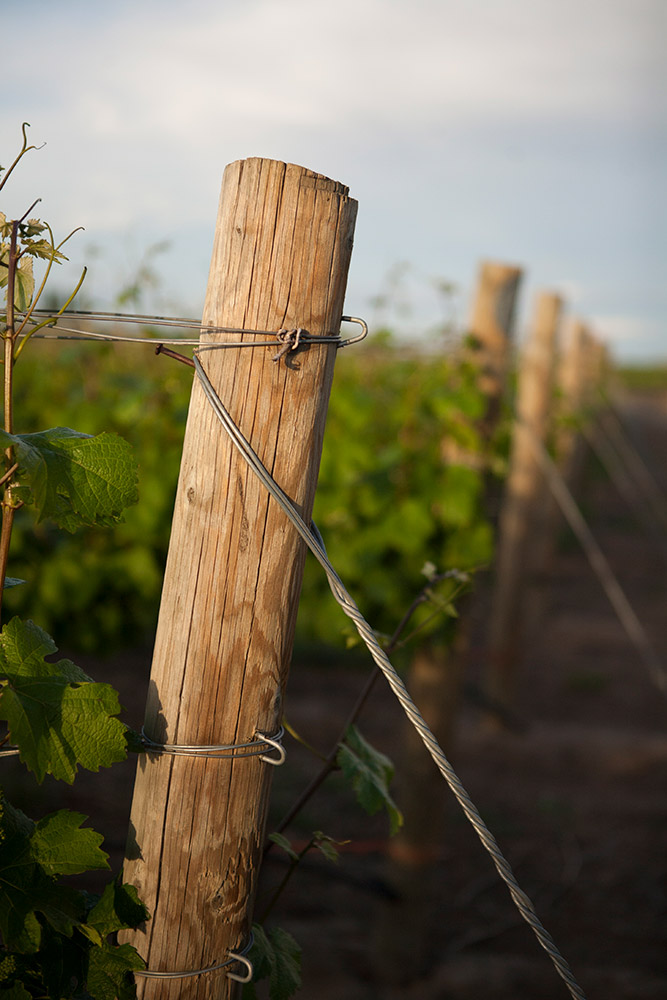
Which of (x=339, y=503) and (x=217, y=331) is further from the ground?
(x=217, y=331)

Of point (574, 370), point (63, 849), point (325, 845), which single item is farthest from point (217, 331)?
point (574, 370)

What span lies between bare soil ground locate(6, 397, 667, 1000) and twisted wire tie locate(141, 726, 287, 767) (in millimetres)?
1104

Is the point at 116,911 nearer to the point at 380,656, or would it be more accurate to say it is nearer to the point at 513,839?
the point at 380,656

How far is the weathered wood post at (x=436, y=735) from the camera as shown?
3275 mm

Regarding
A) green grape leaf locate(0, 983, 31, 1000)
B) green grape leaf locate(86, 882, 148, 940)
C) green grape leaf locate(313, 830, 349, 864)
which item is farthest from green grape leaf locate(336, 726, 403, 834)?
green grape leaf locate(0, 983, 31, 1000)

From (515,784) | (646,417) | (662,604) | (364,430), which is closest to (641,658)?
(662,604)

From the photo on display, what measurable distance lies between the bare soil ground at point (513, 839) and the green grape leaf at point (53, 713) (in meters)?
1.26

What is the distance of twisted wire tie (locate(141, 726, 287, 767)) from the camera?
3.65 ft

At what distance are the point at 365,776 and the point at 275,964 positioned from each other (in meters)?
0.32

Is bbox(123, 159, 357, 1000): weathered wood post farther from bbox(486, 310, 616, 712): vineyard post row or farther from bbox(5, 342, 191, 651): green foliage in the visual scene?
bbox(486, 310, 616, 712): vineyard post row

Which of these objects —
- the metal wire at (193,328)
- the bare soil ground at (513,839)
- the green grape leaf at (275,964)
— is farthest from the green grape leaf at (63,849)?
the bare soil ground at (513,839)

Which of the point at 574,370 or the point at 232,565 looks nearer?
the point at 232,565

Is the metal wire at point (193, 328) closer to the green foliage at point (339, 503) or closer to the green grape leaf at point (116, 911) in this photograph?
the green grape leaf at point (116, 911)

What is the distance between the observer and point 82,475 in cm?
104
